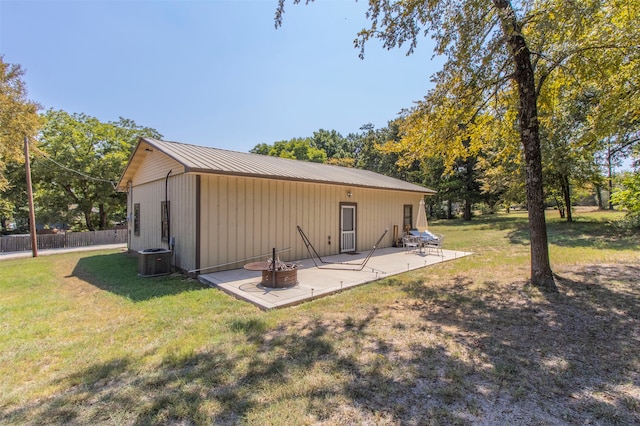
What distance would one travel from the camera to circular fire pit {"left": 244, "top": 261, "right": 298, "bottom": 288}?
577 centimetres

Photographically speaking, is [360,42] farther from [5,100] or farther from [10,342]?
[5,100]

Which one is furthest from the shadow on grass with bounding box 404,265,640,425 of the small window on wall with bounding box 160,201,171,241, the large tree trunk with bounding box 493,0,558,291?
the small window on wall with bounding box 160,201,171,241

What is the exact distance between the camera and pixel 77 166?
62.7ft

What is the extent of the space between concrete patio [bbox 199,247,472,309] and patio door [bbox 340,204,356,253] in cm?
58

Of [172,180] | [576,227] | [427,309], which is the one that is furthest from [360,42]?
[576,227]

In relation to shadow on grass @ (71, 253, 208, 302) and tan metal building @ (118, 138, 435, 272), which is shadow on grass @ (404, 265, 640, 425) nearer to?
tan metal building @ (118, 138, 435, 272)

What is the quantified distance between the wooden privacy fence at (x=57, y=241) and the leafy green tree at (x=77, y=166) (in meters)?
4.43

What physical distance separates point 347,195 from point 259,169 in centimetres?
369

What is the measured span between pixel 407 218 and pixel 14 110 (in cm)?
1758

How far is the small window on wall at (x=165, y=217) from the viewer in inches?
328

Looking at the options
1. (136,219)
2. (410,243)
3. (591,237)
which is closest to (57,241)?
(136,219)

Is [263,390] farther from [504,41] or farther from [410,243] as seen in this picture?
[410,243]

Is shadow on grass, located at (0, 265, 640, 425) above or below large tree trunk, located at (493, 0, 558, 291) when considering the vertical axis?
below

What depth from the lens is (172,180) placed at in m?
8.12
